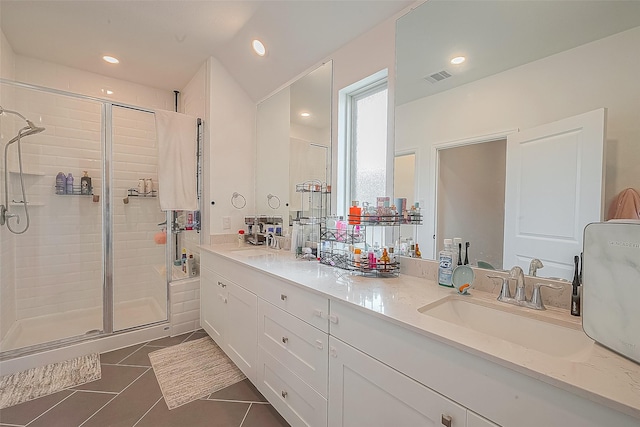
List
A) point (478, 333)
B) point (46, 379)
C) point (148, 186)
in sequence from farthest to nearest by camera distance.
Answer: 1. point (148, 186)
2. point (46, 379)
3. point (478, 333)

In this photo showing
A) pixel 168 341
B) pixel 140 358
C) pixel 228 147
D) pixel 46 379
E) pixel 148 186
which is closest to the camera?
pixel 46 379

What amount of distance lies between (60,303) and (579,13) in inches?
172

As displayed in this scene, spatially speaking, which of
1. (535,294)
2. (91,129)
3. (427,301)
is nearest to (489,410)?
(427,301)

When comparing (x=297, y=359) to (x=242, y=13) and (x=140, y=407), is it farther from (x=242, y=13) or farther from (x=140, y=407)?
(x=242, y=13)

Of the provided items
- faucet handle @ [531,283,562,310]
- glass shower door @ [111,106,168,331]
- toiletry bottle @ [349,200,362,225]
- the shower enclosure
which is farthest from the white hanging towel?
faucet handle @ [531,283,562,310]

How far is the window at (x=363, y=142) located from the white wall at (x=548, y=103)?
0.74 feet

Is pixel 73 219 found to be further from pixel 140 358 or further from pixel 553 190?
pixel 553 190

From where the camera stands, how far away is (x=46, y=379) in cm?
200

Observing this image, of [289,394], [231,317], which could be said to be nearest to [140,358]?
[231,317]

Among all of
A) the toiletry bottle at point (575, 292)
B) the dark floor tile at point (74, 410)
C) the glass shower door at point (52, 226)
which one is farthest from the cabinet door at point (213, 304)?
the toiletry bottle at point (575, 292)

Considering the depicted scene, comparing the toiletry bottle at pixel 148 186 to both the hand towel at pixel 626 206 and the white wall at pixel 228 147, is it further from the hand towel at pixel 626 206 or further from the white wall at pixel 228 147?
the hand towel at pixel 626 206

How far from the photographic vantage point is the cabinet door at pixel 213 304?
7.38ft

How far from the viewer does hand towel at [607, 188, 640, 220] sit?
3.01ft

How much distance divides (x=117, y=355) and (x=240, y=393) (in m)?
1.28
